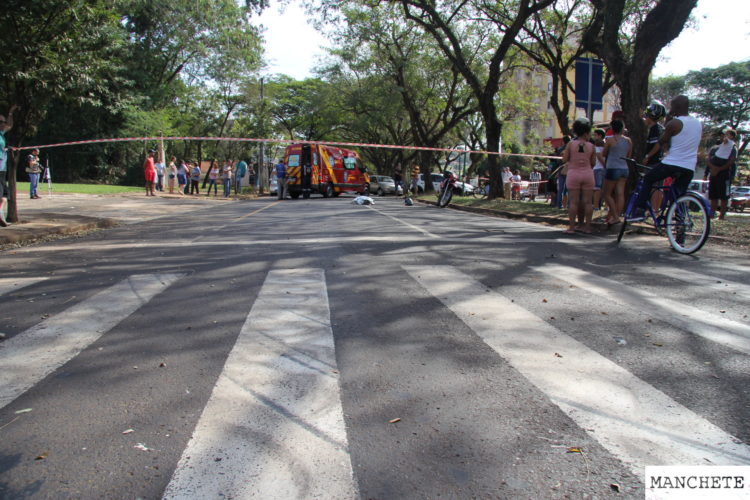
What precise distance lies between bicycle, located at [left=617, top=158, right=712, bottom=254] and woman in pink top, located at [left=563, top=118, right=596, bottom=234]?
4.28 ft

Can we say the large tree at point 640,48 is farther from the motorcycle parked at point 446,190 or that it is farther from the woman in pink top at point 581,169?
the motorcycle parked at point 446,190

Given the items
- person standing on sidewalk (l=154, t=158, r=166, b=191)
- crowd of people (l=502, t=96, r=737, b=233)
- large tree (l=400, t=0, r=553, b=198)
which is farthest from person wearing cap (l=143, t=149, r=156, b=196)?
crowd of people (l=502, t=96, r=737, b=233)

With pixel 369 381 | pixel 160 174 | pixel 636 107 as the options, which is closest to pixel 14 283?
pixel 369 381

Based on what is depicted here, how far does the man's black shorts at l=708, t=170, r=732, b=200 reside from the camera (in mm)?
11242

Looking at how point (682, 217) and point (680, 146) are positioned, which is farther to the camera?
point (680, 146)

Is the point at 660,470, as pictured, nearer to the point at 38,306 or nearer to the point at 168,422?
the point at 168,422

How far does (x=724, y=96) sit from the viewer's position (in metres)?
45.4

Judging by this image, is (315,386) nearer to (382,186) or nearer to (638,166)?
(638,166)

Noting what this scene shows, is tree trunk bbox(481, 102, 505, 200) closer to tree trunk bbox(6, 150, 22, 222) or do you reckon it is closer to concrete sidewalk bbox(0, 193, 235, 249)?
concrete sidewalk bbox(0, 193, 235, 249)

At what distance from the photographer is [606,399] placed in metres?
2.71

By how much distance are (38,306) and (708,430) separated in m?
Result: 4.82

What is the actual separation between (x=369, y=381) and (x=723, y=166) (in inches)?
433

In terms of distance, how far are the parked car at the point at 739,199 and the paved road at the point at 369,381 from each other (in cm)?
2857

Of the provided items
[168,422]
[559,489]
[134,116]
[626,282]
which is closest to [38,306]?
[168,422]
